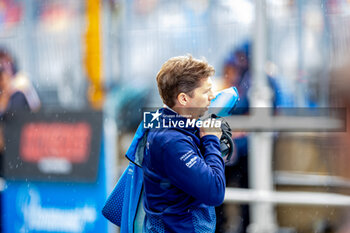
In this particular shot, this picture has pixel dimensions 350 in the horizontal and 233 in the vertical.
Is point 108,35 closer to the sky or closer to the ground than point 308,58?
closer to the sky

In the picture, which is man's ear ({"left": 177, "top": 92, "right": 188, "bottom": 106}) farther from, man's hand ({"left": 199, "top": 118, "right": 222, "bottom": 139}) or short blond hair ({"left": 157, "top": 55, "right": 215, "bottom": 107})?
man's hand ({"left": 199, "top": 118, "right": 222, "bottom": 139})

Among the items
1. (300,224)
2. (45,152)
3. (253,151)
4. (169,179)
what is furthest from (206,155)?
(45,152)

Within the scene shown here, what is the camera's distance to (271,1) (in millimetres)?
3670

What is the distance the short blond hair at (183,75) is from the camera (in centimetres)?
190

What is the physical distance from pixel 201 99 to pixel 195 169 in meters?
0.31

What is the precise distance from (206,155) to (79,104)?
2.40 m

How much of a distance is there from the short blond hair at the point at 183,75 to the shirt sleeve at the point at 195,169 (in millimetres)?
214

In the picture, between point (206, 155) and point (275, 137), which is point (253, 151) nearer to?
point (275, 137)

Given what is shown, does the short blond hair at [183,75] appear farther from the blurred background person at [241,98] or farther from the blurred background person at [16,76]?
the blurred background person at [16,76]

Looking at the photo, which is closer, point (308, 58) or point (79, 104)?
point (308, 58)

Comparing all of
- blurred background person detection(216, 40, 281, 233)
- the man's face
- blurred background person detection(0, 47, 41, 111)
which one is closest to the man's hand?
the man's face

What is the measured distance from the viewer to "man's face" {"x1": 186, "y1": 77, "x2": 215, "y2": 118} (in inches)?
75.8

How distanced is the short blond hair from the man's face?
0.7 inches

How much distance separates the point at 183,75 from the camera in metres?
1.90
